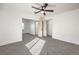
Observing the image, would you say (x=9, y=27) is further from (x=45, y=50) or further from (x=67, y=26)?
(x=67, y=26)

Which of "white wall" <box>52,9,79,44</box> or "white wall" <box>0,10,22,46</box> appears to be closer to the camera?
"white wall" <box>0,10,22,46</box>

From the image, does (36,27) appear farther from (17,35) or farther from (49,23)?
(17,35)

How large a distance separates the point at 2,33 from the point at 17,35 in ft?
3.09

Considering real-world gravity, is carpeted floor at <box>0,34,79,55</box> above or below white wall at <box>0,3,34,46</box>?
below

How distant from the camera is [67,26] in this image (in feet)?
13.3

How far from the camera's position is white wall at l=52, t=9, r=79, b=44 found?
3588mm

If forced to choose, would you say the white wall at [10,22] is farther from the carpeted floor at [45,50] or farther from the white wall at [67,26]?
the white wall at [67,26]

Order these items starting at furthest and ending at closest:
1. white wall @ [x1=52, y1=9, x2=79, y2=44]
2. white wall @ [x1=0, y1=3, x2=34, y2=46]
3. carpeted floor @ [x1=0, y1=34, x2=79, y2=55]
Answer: white wall @ [x1=52, y1=9, x2=79, y2=44]
white wall @ [x1=0, y1=3, x2=34, y2=46]
carpeted floor @ [x1=0, y1=34, x2=79, y2=55]

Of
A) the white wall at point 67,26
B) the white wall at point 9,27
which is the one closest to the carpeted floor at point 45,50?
the white wall at point 9,27

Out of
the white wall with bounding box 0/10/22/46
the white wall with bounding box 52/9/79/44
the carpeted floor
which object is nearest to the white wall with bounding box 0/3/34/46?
the white wall with bounding box 0/10/22/46

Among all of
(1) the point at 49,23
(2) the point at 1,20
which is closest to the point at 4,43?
(2) the point at 1,20

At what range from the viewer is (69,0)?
1.93 ft

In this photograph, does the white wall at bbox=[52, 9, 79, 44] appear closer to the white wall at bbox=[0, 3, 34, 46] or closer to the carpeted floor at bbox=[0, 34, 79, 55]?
the carpeted floor at bbox=[0, 34, 79, 55]

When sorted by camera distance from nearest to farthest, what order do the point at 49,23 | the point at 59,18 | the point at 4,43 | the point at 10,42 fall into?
the point at 4,43 < the point at 10,42 < the point at 59,18 < the point at 49,23
